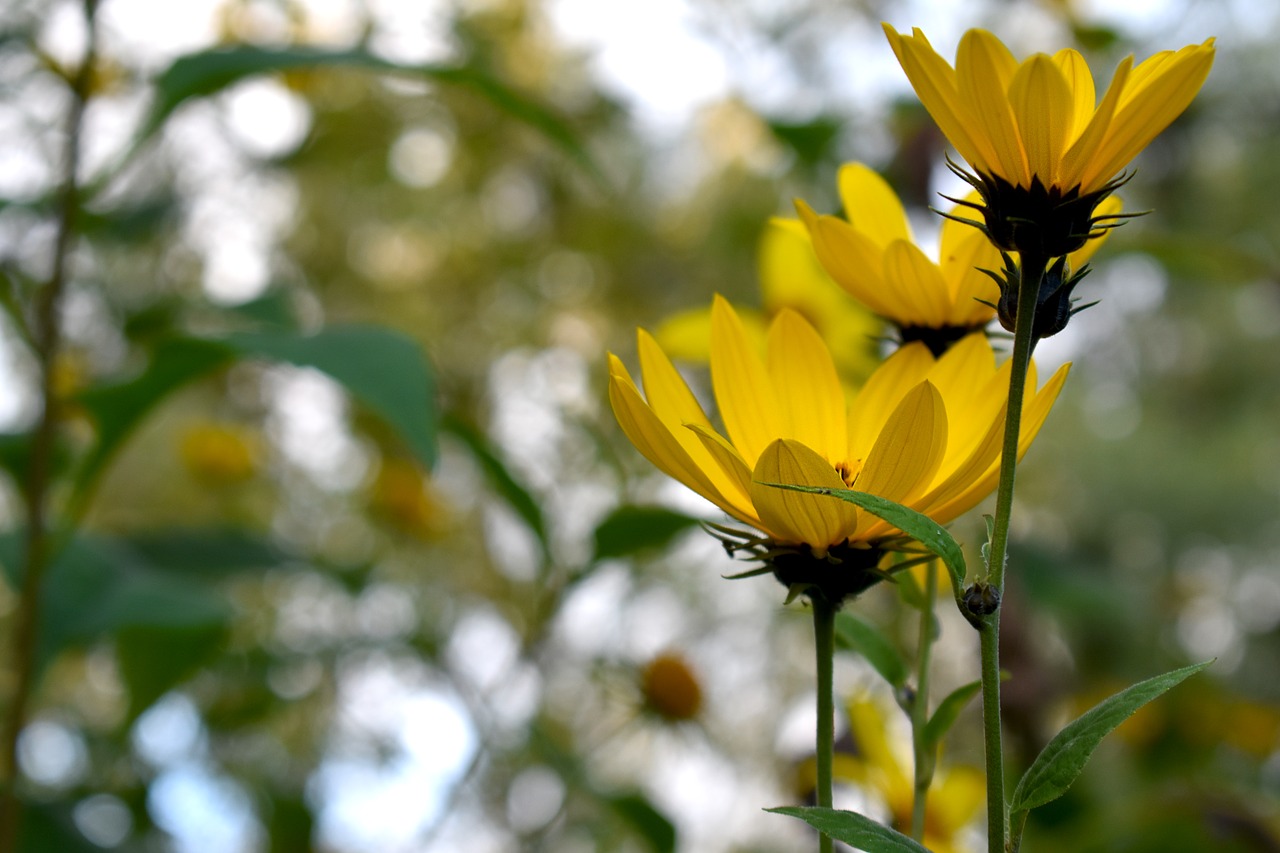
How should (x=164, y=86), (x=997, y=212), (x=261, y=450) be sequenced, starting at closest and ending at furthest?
(x=997, y=212), (x=164, y=86), (x=261, y=450)

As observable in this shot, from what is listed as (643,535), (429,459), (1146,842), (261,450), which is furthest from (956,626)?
(429,459)

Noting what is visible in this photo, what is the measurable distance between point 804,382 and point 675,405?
3 cm

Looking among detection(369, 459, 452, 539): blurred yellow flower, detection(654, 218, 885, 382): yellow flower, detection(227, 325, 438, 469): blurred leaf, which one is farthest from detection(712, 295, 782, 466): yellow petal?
detection(369, 459, 452, 539): blurred yellow flower

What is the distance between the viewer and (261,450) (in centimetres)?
123

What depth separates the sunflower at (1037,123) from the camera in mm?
166

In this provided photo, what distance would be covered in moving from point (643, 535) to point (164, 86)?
252 mm

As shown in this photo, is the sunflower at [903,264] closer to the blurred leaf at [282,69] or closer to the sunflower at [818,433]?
the sunflower at [818,433]

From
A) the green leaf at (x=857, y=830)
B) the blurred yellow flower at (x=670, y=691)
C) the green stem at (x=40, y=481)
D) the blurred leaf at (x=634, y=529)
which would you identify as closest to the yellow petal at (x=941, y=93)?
the green leaf at (x=857, y=830)

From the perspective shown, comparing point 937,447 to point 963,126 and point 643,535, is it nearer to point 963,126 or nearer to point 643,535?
point 963,126

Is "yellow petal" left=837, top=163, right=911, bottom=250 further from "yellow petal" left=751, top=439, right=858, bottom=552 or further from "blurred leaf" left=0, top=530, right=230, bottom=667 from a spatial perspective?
"blurred leaf" left=0, top=530, right=230, bottom=667

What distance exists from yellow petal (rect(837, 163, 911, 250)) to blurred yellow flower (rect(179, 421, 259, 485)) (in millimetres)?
900

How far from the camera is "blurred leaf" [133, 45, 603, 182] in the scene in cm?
37

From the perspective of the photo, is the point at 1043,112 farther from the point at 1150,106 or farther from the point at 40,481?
the point at 40,481

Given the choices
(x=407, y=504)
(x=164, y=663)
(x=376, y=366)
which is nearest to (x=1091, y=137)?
(x=376, y=366)
